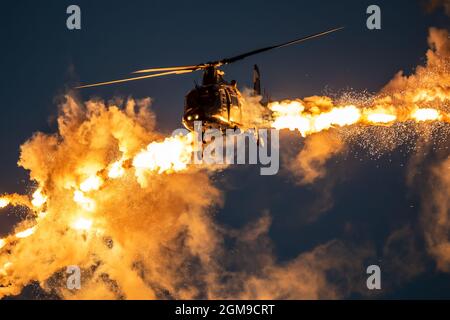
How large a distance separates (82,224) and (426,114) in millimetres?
23880

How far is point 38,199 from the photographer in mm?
41312

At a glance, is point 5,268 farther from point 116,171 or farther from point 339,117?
point 339,117

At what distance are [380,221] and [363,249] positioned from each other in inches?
380

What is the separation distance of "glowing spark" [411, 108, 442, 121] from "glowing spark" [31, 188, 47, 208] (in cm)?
2555

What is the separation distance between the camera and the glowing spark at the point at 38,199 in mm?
41031

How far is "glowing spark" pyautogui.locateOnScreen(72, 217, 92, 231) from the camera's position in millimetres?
39875

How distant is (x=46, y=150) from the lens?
44625 millimetres

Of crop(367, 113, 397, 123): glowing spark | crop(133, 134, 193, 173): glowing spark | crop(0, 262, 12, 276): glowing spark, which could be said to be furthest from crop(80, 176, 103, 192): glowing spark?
crop(367, 113, 397, 123): glowing spark

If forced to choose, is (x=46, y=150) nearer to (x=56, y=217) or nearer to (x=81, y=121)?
(x=81, y=121)

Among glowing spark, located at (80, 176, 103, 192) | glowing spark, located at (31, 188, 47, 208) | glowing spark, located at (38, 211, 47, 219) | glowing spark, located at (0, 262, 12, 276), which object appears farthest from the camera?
glowing spark, located at (31, 188, 47, 208)

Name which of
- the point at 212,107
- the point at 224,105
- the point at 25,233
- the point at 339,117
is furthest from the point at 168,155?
the point at 339,117

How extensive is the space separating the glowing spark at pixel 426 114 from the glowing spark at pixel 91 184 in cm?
2124

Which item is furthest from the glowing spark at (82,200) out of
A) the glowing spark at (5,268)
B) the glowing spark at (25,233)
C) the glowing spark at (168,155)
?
the glowing spark at (5,268)

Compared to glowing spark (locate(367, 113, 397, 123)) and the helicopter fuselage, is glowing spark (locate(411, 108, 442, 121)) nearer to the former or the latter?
glowing spark (locate(367, 113, 397, 123))
